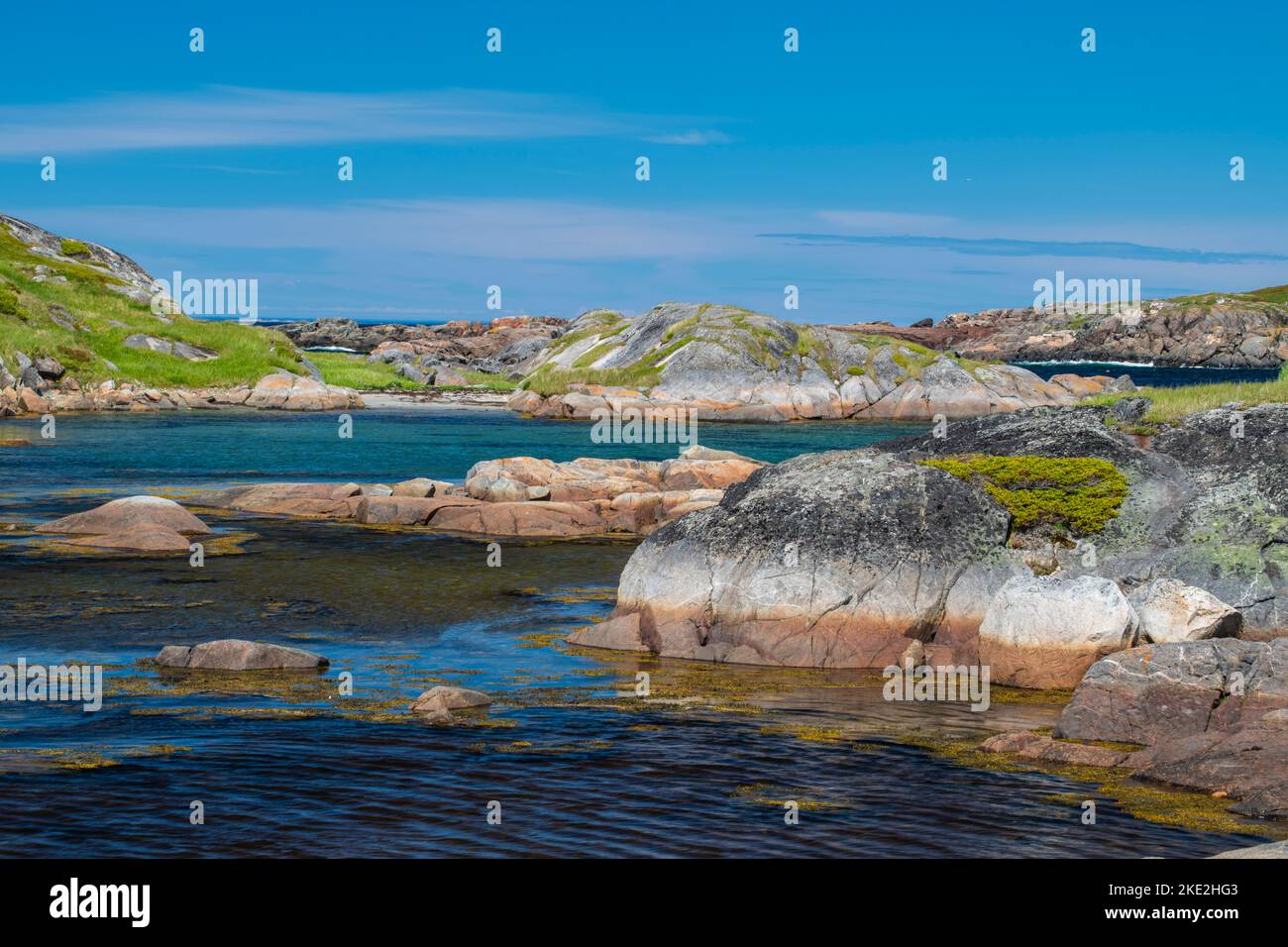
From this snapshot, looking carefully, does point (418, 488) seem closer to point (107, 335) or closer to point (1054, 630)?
point (1054, 630)

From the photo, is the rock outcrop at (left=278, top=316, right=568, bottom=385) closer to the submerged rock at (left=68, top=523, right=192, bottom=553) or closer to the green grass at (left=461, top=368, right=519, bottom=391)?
the green grass at (left=461, top=368, right=519, bottom=391)

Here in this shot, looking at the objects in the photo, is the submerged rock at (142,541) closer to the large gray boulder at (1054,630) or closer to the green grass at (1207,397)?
the large gray boulder at (1054,630)

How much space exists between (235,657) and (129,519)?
17.0 meters

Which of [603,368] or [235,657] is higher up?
[603,368]

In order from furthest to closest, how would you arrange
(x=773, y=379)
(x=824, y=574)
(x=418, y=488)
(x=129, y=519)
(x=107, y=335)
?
1. (x=107, y=335)
2. (x=773, y=379)
3. (x=418, y=488)
4. (x=129, y=519)
5. (x=824, y=574)

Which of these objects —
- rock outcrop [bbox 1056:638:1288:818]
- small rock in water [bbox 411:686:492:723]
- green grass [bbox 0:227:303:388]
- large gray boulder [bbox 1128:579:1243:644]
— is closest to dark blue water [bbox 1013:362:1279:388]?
green grass [bbox 0:227:303:388]

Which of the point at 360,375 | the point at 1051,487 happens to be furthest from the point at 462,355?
the point at 1051,487

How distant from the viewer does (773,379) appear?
102 m

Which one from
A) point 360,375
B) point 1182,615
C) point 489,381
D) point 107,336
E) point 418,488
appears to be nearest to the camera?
point 1182,615

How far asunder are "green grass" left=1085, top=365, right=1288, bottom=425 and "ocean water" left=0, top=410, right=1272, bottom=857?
36.0ft

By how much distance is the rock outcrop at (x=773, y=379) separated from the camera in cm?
9988

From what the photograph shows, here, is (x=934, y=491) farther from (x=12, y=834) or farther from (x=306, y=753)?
(x=12, y=834)
